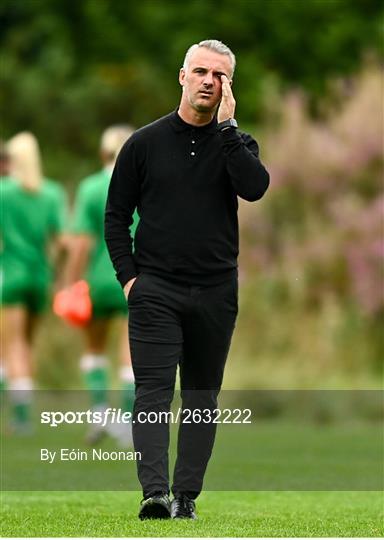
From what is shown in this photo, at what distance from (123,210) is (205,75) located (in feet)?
2.35

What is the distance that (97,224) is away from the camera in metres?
12.8

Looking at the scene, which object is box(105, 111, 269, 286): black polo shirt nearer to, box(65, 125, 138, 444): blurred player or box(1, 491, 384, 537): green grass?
box(1, 491, 384, 537): green grass

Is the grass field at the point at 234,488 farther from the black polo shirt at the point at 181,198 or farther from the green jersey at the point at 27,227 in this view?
the green jersey at the point at 27,227

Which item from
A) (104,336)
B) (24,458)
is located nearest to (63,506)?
(24,458)

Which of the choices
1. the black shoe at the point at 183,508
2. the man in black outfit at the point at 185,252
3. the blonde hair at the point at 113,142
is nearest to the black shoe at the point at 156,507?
the man in black outfit at the point at 185,252

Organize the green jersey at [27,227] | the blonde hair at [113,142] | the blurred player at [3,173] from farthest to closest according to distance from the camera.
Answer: the blurred player at [3,173]
the green jersey at [27,227]
the blonde hair at [113,142]

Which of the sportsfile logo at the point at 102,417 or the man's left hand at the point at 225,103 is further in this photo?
the sportsfile logo at the point at 102,417

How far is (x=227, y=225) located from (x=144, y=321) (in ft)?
1.77

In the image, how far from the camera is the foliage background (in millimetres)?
20922

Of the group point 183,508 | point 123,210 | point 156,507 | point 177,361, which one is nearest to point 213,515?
point 183,508

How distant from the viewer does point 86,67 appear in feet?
127

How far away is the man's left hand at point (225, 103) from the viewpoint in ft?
23.7

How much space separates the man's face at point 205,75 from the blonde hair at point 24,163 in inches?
254

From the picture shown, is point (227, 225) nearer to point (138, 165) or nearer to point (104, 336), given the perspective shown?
point (138, 165)
